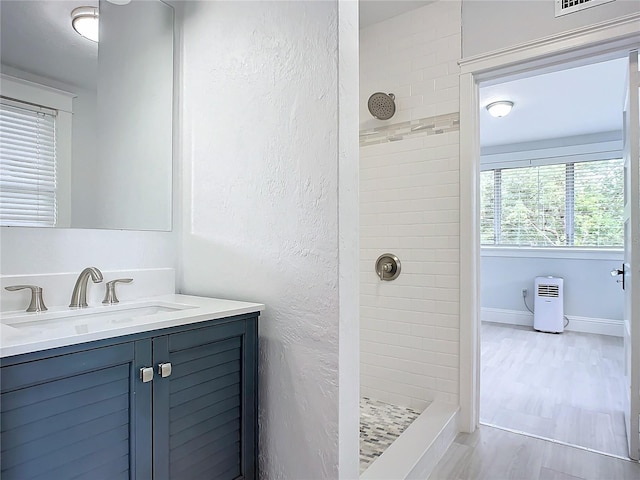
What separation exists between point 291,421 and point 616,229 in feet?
16.1

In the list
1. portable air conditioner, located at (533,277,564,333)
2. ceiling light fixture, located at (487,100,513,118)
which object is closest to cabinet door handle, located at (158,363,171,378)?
ceiling light fixture, located at (487,100,513,118)

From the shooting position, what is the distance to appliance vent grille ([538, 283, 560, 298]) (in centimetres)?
493

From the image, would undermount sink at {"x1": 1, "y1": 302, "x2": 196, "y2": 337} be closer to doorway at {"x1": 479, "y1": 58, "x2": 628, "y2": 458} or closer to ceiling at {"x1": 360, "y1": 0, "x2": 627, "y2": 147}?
ceiling at {"x1": 360, "y1": 0, "x2": 627, "y2": 147}

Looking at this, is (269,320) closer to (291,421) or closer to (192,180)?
(291,421)

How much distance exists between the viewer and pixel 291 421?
5.12 ft

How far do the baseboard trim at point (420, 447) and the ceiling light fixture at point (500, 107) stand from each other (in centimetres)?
287

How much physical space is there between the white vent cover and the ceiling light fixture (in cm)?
187

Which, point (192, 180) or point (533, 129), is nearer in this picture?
point (192, 180)

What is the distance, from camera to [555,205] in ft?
17.1

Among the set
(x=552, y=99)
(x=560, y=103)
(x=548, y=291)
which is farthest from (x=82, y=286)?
(x=548, y=291)

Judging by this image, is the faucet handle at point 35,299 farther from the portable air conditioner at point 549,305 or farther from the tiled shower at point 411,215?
the portable air conditioner at point 549,305

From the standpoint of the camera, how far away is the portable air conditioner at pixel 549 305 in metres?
4.91

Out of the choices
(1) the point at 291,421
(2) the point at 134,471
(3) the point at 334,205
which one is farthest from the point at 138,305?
(3) the point at 334,205

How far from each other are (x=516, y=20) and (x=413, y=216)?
1.19 metres
